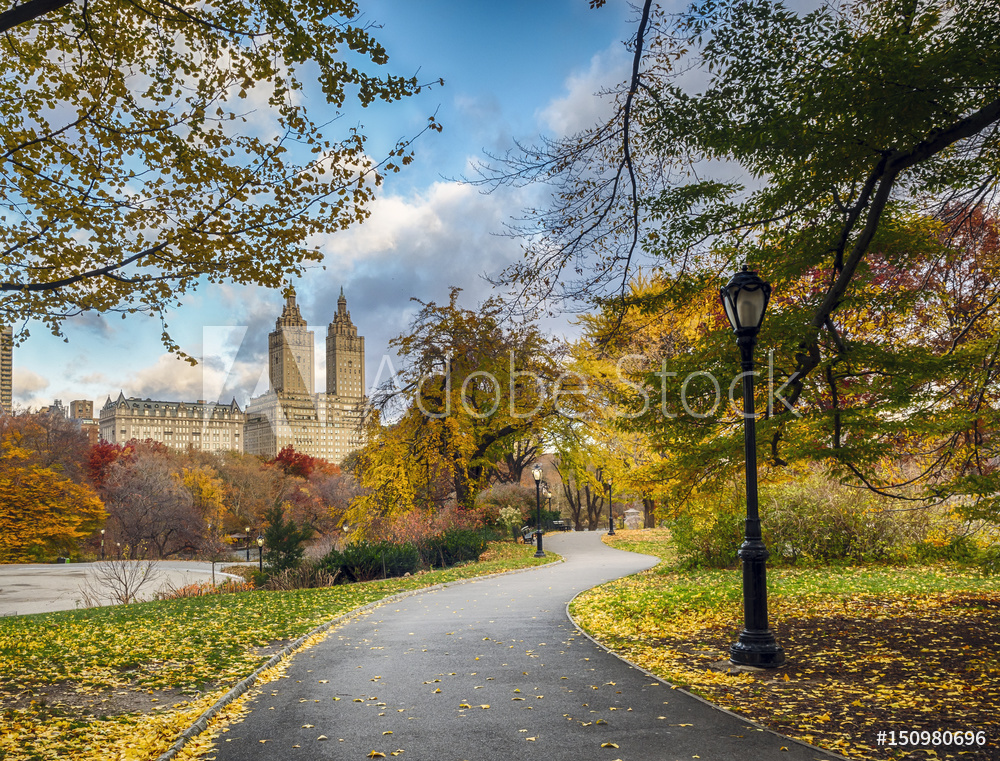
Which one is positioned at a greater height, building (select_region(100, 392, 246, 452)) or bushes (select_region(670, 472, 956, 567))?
building (select_region(100, 392, 246, 452))

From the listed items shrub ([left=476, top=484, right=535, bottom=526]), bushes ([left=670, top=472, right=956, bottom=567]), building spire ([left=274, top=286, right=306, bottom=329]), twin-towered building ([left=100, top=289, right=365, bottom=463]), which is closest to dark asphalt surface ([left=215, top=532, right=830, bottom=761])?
bushes ([left=670, top=472, right=956, bottom=567])

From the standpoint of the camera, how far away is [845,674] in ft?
20.4

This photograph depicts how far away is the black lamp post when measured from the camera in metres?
6.79

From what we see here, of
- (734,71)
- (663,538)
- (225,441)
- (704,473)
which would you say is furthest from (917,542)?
(225,441)

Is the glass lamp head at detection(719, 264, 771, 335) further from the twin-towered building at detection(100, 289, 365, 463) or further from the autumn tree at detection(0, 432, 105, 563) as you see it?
the twin-towered building at detection(100, 289, 365, 463)

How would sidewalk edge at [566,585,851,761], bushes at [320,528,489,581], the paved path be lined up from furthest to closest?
the paved path, bushes at [320,528,489,581], sidewalk edge at [566,585,851,761]

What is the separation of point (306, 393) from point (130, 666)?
167125mm

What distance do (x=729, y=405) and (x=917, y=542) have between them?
386 inches

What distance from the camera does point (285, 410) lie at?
534ft

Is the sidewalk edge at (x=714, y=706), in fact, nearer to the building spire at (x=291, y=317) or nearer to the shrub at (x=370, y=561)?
the shrub at (x=370, y=561)

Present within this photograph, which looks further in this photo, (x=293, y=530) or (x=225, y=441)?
(x=225, y=441)

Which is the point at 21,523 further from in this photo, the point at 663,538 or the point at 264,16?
the point at 264,16

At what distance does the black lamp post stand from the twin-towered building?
148 meters

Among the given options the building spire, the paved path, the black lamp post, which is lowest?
the paved path
